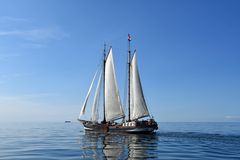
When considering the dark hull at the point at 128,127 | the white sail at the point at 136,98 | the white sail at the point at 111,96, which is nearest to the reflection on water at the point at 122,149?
the dark hull at the point at 128,127

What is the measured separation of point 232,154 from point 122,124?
41.8 metres

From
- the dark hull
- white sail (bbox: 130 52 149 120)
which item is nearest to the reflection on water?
the dark hull

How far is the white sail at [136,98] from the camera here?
76.4 meters

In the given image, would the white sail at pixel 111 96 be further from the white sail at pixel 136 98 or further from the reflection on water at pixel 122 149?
the reflection on water at pixel 122 149

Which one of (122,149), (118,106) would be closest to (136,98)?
(118,106)

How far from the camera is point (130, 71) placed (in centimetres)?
8112

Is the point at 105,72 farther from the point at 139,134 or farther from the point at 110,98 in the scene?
the point at 139,134

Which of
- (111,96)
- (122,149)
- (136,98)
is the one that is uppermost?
(111,96)

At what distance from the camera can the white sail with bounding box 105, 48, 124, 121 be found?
80.0 m

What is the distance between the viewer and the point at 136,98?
7681 centimetres

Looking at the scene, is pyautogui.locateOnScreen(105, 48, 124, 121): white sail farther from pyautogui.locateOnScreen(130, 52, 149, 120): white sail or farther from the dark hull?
pyautogui.locateOnScreen(130, 52, 149, 120): white sail

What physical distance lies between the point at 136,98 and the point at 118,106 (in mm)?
5873

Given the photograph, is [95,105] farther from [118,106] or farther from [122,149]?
[122,149]

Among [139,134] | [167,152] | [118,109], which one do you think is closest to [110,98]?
[118,109]
